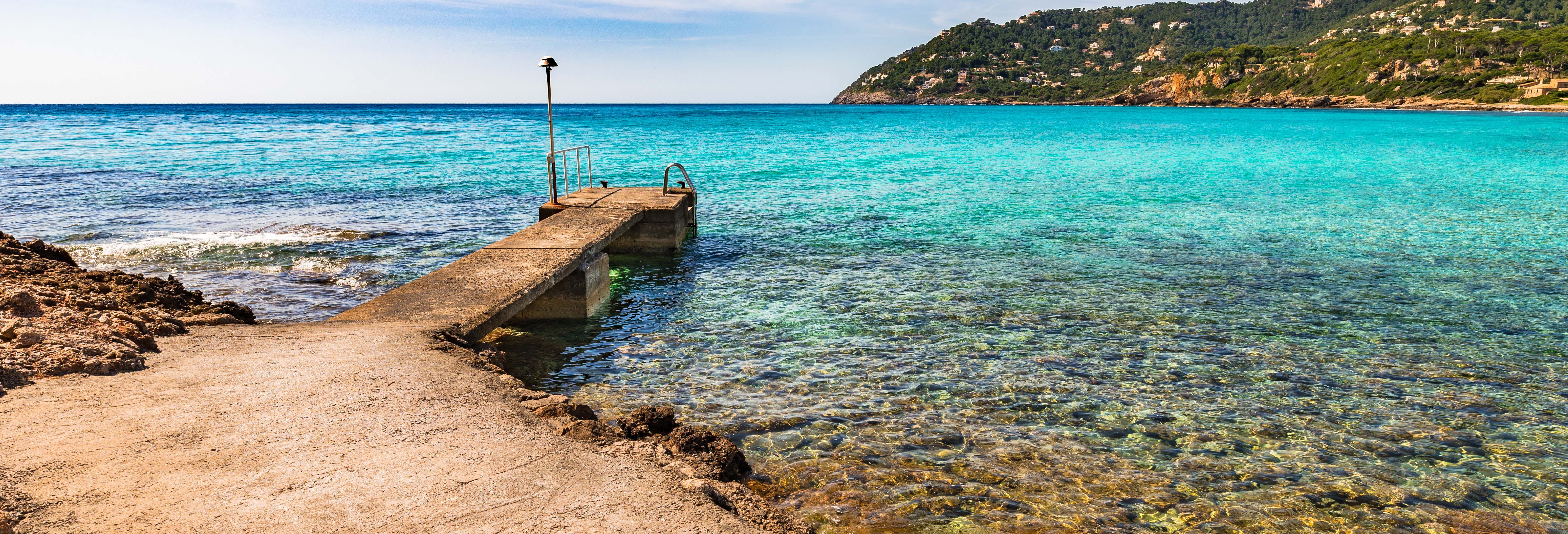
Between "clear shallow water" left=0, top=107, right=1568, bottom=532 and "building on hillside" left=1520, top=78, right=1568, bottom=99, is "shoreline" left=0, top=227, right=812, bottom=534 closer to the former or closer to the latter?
"clear shallow water" left=0, top=107, right=1568, bottom=532

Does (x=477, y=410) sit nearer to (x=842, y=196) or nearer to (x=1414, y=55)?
(x=842, y=196)

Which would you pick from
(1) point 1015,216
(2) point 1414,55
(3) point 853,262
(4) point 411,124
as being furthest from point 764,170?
(2) point 1414,55

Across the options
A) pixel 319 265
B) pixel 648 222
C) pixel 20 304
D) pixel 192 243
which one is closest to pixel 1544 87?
pixel 648 222

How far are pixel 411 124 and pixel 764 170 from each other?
213ft

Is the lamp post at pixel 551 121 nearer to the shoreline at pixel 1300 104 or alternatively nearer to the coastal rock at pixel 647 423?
the coastal rock at pixel 647 423

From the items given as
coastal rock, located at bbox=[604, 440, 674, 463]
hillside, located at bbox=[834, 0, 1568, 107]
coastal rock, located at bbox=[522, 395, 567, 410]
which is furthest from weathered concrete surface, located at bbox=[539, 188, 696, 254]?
hillside, located at bbox=[834, 0, 1568, 107]

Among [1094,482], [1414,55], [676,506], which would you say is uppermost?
[1414,55]

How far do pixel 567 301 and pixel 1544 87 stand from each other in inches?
4740

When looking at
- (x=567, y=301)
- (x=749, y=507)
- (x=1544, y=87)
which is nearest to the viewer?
(x=749, y=507)

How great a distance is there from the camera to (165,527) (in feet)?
10.9

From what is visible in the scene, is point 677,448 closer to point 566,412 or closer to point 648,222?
point 566,412

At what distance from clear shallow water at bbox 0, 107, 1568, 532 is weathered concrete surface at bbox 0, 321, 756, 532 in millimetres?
1453

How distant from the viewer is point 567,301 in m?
9.37

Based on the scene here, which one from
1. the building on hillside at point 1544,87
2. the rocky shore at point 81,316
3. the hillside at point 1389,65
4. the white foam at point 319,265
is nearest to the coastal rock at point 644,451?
the rocky shore at point 81,316
